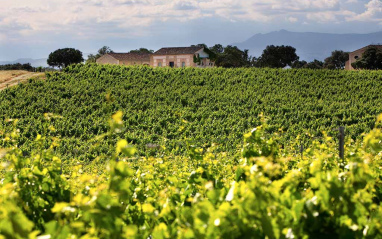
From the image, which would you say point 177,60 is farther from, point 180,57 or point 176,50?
point 176,50

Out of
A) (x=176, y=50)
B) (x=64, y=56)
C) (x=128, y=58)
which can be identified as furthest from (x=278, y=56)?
(x=64, y=56)

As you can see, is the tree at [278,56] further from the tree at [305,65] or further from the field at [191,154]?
the field at [191,154]

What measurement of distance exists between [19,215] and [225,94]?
79.3ft

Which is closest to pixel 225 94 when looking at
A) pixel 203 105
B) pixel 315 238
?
pixel 203 105

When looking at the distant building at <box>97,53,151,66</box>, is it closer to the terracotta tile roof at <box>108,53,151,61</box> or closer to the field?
the terracotta tile roof at <box>108,53,151,61</box>

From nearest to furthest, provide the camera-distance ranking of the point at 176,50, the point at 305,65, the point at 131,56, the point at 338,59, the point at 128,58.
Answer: the point at 176,50 → the point at 131,56 → the point at 128,58 → the point at 305,65 → the point at 338,59

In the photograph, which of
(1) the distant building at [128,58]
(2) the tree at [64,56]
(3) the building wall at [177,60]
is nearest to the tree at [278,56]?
(1) the distant building at [128,58]

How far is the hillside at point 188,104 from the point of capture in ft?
66.4

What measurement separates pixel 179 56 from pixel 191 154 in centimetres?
3875

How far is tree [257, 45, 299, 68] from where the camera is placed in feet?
208

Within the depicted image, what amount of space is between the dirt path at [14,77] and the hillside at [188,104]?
172 centimetres

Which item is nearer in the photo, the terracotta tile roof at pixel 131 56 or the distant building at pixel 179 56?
the distant building at pixel 179 56

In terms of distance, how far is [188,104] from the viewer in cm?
2511

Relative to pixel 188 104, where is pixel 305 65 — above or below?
above
